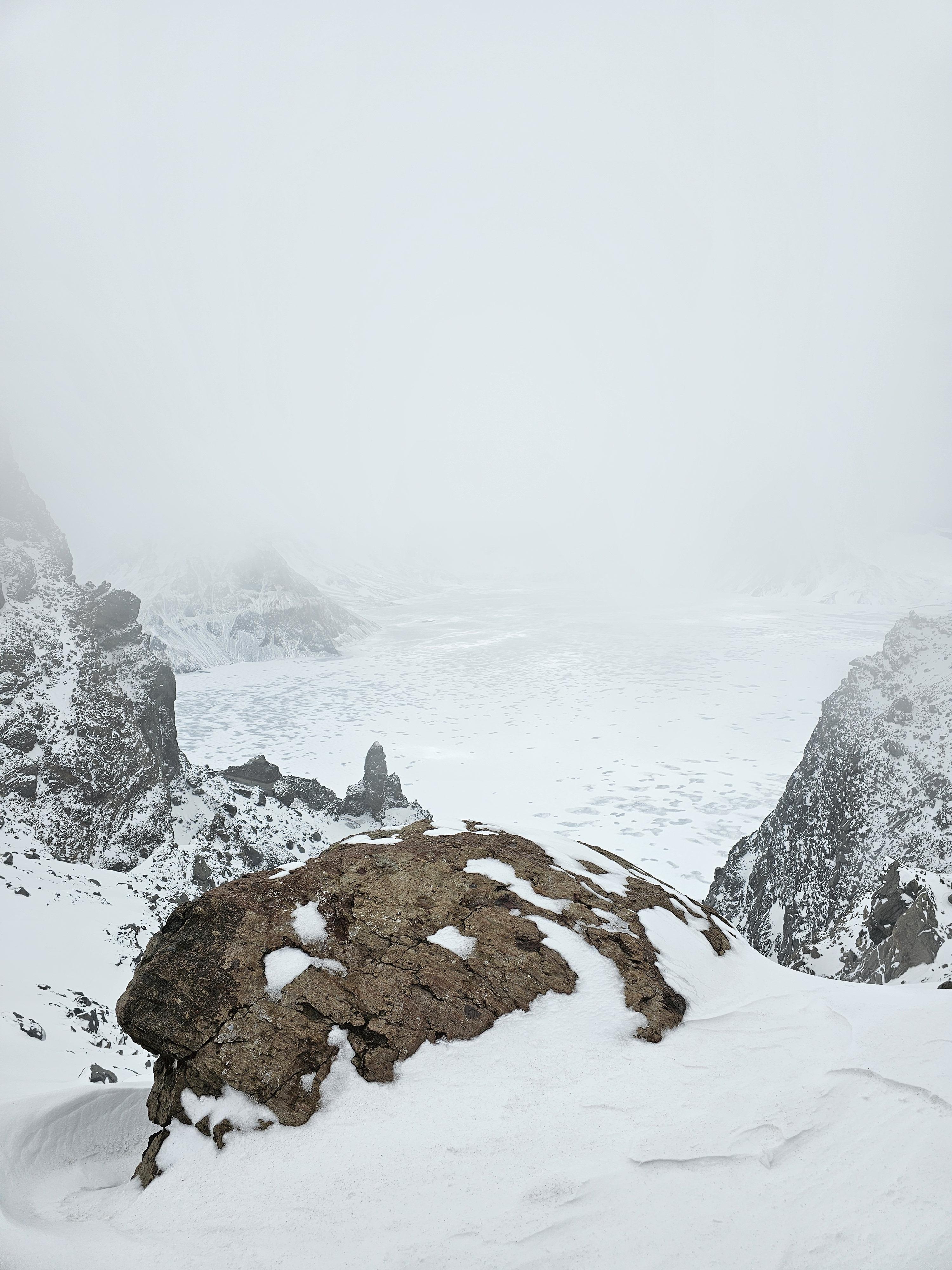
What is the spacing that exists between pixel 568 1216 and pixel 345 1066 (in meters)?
1.60

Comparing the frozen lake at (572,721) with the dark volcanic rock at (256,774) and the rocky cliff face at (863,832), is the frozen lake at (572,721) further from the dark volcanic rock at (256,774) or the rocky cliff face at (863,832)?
the dark volcanic rock at (256,774)

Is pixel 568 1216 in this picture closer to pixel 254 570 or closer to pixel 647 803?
pixel 647 803

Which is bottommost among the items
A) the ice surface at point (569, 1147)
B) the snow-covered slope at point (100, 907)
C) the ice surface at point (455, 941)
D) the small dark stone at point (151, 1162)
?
the snow-covered slope at point (100, 907)

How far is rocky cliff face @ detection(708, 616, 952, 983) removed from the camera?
880cm

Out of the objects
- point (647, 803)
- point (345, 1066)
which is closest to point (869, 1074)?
point (345, 1066)

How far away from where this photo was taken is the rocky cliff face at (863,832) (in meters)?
8.80

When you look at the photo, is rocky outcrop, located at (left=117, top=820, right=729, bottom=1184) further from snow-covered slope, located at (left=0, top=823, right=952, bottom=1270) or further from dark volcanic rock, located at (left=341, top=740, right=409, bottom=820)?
dark volcanic rock, located at (left=341, top=740, right=409, bottom=820)

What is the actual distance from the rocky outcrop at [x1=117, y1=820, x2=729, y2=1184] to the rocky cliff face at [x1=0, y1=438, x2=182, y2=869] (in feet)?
41.9

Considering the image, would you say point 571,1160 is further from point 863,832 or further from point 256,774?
point 256,774

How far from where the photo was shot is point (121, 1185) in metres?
3.69

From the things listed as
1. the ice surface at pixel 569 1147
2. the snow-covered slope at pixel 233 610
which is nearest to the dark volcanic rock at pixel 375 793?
the ice surface at pixel 569 1147

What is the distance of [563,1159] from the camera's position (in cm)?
315

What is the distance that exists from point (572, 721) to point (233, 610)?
205ft

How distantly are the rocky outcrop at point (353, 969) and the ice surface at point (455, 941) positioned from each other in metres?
0.01
